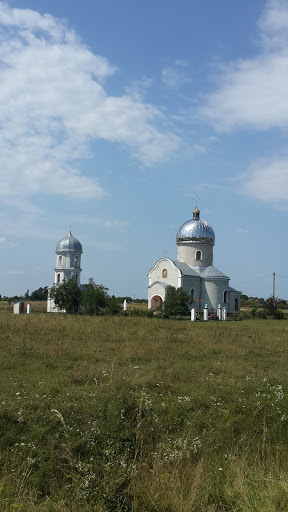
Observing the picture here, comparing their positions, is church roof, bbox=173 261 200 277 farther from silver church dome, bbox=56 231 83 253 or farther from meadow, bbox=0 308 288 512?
meadow, bbox=0 308 288 512

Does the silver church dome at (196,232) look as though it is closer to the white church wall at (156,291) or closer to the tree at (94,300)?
the white church wall at (156,291)

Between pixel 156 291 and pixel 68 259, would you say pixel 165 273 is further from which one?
pixel 68 259

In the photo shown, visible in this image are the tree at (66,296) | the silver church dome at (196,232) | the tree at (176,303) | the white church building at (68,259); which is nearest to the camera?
the tree at (176,303)

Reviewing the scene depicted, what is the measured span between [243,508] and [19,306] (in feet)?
107

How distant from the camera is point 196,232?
166ft

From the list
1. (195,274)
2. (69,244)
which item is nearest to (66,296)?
(195,274)

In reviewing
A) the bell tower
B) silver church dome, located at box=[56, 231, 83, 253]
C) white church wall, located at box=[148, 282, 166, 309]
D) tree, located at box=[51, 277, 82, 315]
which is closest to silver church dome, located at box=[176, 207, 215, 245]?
white church wall, located at box=[148, 282, 166, 309]

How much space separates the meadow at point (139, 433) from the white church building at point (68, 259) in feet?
140

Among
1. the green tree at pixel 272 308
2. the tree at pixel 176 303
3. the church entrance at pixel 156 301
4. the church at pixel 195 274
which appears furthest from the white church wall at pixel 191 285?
the green tree at pixel 272 308

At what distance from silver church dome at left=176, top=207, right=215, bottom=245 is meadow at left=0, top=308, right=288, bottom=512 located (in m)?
38.7

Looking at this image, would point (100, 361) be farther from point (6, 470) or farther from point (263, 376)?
point (6, 470)

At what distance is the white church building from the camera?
5447 cm

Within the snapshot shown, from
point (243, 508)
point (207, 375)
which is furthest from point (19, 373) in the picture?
point (243, 508)

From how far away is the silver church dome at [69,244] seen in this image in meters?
54.9
